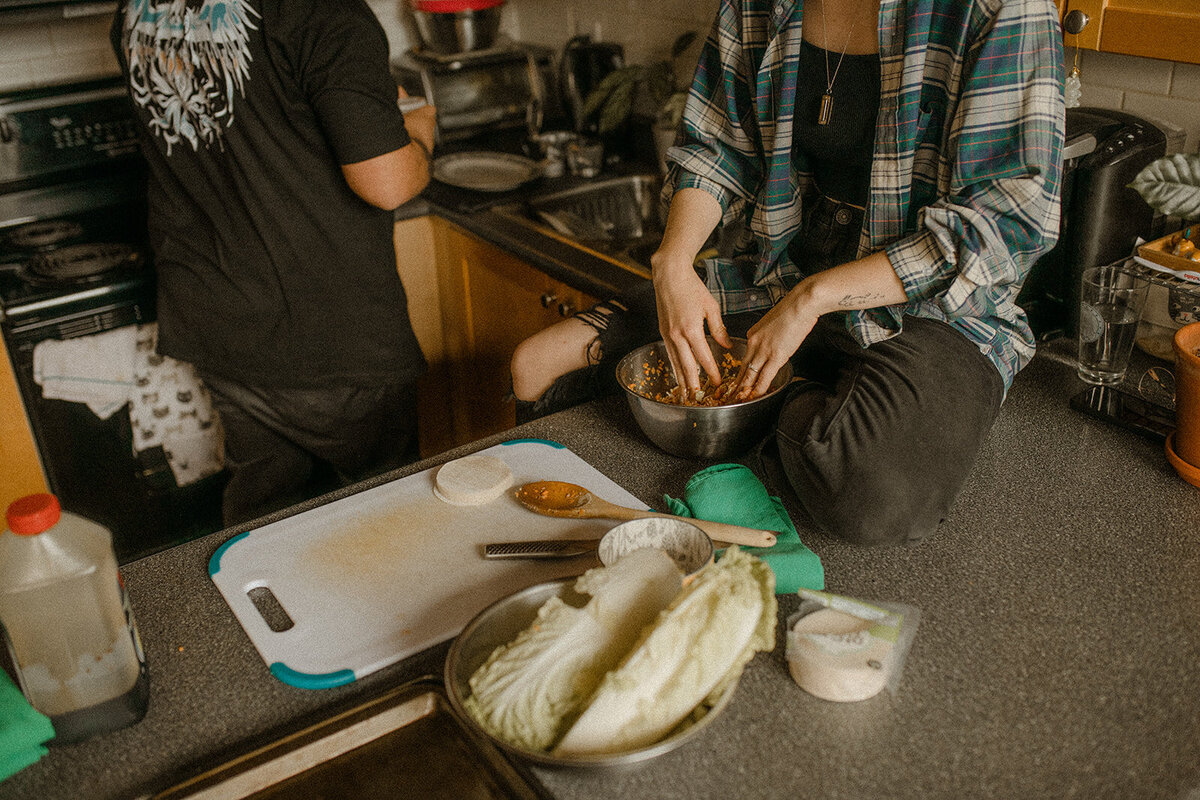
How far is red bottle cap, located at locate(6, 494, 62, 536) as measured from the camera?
74 cm

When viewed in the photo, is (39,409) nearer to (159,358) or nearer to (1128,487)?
(159,358)

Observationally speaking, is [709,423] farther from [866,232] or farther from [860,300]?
[866,232]

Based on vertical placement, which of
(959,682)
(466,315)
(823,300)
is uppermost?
(823,300)

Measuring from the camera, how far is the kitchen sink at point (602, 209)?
222 cm

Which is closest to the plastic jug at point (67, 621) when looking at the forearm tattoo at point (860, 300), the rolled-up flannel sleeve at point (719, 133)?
the forearm tattoo at point (860, 300)

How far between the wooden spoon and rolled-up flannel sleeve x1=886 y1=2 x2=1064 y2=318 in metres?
0.39

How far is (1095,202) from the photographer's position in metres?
1.44

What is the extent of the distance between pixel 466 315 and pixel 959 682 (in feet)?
5.61

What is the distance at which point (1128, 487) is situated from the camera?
45.1 inches

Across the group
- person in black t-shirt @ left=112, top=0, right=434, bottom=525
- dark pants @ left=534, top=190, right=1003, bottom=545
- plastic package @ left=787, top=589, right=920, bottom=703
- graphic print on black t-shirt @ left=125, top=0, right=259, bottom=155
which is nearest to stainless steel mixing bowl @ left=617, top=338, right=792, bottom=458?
dark pants @ left=534, top=190, right=1003, bottom=545

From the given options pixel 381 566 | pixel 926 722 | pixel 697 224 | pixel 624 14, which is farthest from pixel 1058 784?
pixel 624 14

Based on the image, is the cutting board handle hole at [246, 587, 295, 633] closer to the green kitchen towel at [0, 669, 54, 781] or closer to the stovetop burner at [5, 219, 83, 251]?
the green kitchen towel at [0, 669, 54, 781]

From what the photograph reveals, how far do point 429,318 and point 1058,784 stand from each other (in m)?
1.97

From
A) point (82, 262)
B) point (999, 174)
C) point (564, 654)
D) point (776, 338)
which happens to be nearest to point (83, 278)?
point (82, 262)
